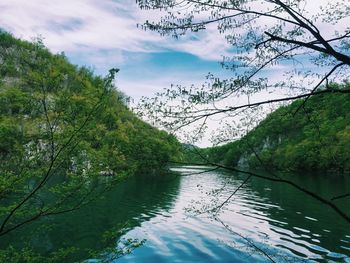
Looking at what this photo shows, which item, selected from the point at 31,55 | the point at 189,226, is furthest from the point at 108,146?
the point at 189,226

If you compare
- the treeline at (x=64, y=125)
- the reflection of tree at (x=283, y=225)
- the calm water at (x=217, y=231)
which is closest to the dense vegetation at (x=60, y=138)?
the treeline at (x=64, y=125)

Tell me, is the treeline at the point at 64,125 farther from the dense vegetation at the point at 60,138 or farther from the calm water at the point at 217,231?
the calm water at the point at 217,231

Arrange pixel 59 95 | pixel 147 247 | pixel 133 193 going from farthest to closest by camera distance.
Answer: pixel 133 193 < pixel 147 247 < pixel 59 95

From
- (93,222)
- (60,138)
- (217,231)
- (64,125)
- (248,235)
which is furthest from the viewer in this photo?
(93,222)

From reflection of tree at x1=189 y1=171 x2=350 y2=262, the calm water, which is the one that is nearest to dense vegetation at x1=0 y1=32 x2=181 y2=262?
the calm water

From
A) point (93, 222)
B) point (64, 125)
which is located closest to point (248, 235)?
point (93, 222)

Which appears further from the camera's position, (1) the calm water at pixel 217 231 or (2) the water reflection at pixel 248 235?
(1) the calm water at pixel 217 231

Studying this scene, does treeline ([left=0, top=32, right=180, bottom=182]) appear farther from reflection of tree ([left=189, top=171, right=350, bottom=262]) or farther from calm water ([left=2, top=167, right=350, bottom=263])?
reflection of tree ([left=189, top=171, right=350, bottom=262])

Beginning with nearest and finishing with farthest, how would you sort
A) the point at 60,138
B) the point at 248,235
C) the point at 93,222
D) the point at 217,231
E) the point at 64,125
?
1. the point at 60,138
2. the point at 64,125
3. the point at 248,235
4. the point at 217,231
5. the point at 93,222

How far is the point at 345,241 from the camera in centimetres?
1931

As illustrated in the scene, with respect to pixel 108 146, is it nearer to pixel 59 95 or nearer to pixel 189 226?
pixel 59 95

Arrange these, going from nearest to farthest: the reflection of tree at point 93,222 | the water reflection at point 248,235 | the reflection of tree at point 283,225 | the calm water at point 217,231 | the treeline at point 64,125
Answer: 1. the treeline at point 64,125
2. the water reflection at point 248,235
3. the calm water at point 217,231
4. the reflection of tree at point 93,222
5. the reflection of tree at point 283,225

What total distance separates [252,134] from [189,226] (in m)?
18.2

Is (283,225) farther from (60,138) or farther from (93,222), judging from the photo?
(60,138)
